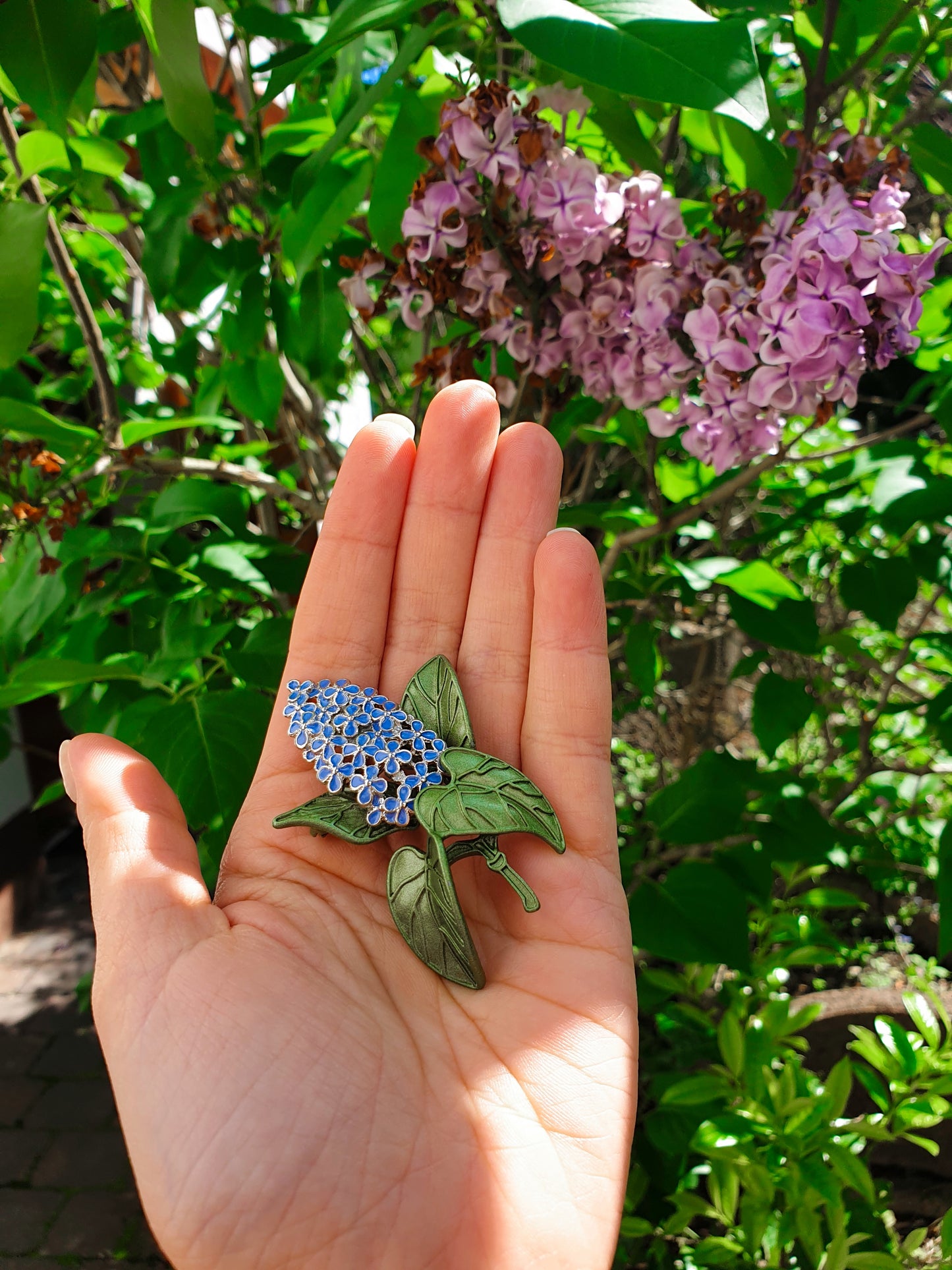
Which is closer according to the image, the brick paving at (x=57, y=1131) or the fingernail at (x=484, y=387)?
the fingernail at (x=484, y=387)

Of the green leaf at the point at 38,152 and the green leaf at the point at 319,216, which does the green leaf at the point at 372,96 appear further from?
the green leaf at the point at 38,152

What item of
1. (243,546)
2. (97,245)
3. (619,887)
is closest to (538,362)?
(243,546)

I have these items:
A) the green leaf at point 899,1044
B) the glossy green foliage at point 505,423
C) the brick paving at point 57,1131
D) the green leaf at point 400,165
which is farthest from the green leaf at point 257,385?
the brick paving at point 57,1131

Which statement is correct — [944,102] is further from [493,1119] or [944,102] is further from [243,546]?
[493,1119]

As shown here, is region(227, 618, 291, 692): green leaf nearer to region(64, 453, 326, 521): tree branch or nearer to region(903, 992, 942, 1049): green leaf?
region(64, 453, 326, 521): tree branch

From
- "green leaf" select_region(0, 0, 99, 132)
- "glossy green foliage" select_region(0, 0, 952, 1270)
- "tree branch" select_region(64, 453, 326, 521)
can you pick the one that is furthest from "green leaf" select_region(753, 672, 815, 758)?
"green leaf" select_region(0, 0, 99, 132)
